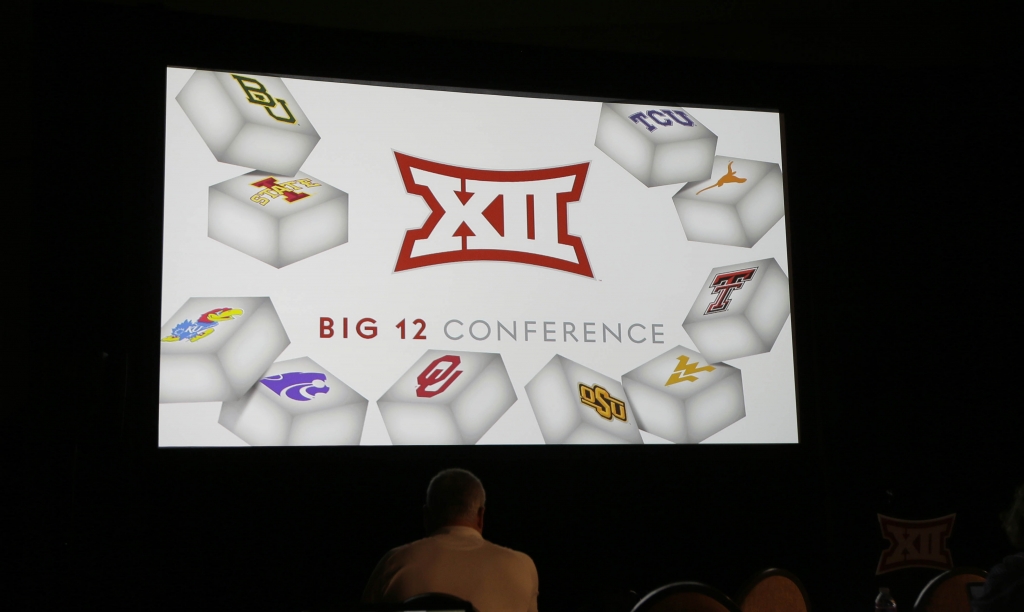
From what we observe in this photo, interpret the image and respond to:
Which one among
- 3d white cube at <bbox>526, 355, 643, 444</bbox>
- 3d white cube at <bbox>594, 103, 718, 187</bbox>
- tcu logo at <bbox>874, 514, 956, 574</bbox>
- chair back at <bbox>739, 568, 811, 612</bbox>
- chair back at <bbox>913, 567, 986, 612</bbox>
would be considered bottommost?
tcu logo at <bbox>874, 514, 956, 574</bbox>

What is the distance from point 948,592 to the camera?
6.11 ft

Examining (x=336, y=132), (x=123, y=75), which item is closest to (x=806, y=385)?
(x=336, y=132)

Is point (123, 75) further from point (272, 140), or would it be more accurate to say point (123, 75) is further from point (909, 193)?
point (909, 193)

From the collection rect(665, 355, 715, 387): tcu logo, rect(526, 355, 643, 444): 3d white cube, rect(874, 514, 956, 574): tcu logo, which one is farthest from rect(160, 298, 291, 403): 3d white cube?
rect(874, 514, 956, 574): tcu logo

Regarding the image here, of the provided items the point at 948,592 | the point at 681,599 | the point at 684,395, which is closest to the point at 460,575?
the point at 681,599

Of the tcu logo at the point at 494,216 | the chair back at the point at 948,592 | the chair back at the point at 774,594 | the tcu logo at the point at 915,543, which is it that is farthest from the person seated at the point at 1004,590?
the tcu logo at the point at 915,543

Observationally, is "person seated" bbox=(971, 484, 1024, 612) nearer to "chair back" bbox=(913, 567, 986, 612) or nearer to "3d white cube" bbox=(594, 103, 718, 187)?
"chair back" bbox=(913, 567, 986, 612)

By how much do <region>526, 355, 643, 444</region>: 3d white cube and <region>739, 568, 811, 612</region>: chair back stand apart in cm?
97

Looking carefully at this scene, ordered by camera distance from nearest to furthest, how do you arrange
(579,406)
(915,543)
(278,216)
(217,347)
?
1. (217,347)
2. (278,216)
3. (579,406)
4. (915,543)

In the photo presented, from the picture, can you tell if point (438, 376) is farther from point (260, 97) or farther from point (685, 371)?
point (260, 97)

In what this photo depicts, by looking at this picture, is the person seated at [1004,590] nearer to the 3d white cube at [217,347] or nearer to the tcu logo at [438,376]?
the tcu logo at [438,376]

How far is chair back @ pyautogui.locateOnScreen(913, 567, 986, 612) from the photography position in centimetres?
181

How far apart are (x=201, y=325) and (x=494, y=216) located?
41.4 inches

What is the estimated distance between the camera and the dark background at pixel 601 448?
9.09 ft
